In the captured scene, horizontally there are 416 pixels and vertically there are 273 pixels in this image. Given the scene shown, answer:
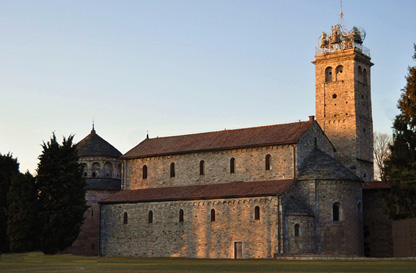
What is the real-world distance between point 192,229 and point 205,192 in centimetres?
318

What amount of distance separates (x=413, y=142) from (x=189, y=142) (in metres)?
21.2

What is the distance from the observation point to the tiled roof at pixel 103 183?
66375 millimetres

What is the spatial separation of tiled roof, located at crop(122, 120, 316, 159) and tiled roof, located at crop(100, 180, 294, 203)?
3285 mm

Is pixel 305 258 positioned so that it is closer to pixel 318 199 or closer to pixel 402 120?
pixel 318 199

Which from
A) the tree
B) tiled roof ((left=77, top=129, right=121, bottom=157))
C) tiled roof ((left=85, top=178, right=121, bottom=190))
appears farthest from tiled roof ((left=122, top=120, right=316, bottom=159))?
the tree

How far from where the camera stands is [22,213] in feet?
174

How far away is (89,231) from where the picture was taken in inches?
2415

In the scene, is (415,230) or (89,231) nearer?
(415,230)

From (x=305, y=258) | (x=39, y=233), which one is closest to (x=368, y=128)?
(x=305, y=258)

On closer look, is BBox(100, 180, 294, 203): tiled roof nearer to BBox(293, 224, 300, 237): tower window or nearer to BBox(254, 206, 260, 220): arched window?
BBox(254, 206, 260, 220): arched window

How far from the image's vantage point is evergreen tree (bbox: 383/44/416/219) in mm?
43594

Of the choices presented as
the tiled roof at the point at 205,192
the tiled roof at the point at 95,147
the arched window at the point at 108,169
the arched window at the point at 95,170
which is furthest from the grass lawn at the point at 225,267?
the tiled roof at the point at 95,147

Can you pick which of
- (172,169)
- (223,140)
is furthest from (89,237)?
(223,140)

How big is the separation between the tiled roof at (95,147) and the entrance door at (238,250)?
22704 mm
